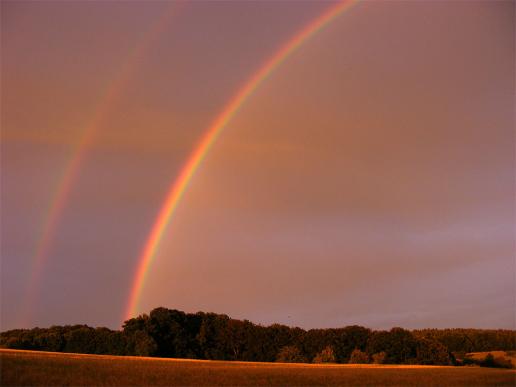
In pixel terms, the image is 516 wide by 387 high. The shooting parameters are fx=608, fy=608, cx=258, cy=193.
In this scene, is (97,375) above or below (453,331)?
below

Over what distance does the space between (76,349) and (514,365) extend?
74273 millimetres

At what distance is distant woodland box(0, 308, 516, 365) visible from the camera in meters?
102

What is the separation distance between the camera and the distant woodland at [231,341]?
102 meters

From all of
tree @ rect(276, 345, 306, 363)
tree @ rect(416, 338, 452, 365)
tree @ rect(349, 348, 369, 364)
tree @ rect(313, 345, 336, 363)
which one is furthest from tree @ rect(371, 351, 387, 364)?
tree @ rect(276, 345, 306, 363)

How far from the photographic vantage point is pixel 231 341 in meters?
118

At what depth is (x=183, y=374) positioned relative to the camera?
43656 millimetres

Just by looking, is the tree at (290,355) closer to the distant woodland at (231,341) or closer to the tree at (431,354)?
the distant woodland at (231,341)

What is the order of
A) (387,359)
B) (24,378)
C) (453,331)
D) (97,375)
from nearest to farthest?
(24,378) < (97,375) < (387,359) < (453,331)

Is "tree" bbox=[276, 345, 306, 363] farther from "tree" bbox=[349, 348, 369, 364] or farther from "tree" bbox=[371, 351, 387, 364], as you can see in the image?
"tree" bbox=[371, 351, 387, 364]

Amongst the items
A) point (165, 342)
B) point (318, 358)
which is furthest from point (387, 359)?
point (165, 342)

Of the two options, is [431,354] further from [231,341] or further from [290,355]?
[231,341]

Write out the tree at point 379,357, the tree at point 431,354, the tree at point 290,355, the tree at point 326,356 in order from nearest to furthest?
the tree at point 379,357 < the tree at point 431,354 < the tree at point 326,356 < the tree at point 290,355

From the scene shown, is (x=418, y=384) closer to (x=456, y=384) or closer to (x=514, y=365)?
(x=456, y=384)

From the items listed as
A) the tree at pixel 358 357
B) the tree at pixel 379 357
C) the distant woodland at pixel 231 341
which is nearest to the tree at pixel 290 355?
the distant woodland at pixel 231 341
